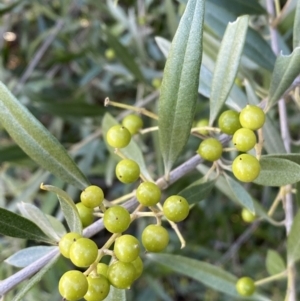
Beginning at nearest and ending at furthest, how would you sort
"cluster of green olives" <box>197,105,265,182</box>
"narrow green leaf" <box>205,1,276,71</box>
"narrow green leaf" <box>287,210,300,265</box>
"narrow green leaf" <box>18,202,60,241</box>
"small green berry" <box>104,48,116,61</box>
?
"cluster of green olives" <box>197,105,265,182</box> → "narrow green leaf" <box>18,202,60,241</box> → "narrow green leaf" <box>287,210,300,265</box> → "narrow green leaf" <box>205,1,276,71</box> → "small green berry" <box>104,48,116,61</box>

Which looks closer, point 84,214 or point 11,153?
point 84,214

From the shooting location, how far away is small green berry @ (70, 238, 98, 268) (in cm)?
62

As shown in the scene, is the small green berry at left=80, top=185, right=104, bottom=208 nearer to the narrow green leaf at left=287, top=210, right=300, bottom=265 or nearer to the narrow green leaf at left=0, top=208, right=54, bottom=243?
the narrow green leaf at left=0, top=208, right=54, bottom=243

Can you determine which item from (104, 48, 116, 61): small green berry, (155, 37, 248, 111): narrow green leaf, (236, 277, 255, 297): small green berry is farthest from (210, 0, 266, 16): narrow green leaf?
(104, 48, 116, 61): small green berry

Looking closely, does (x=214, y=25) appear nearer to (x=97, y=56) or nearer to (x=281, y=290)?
(x=97, y=56)

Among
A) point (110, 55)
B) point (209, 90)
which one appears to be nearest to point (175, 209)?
point (209, 90)

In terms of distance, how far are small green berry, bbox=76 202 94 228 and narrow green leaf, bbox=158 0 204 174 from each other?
18 cm

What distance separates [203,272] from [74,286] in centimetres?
63

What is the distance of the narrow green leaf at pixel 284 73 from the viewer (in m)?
0.79

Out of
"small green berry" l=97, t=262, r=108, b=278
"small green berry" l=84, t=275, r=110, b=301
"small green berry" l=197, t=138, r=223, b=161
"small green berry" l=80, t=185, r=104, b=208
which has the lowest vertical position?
"small green berry" l=97, t=262, r=108, b=278

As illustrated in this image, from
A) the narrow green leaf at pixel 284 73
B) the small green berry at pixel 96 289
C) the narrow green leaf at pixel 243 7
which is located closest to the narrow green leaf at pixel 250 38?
the narrow green leaf at pixel 243 7

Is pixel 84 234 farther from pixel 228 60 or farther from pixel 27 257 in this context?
pixel 228 60

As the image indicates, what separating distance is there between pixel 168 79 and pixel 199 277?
2.09 ft

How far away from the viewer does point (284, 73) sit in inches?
32.2
